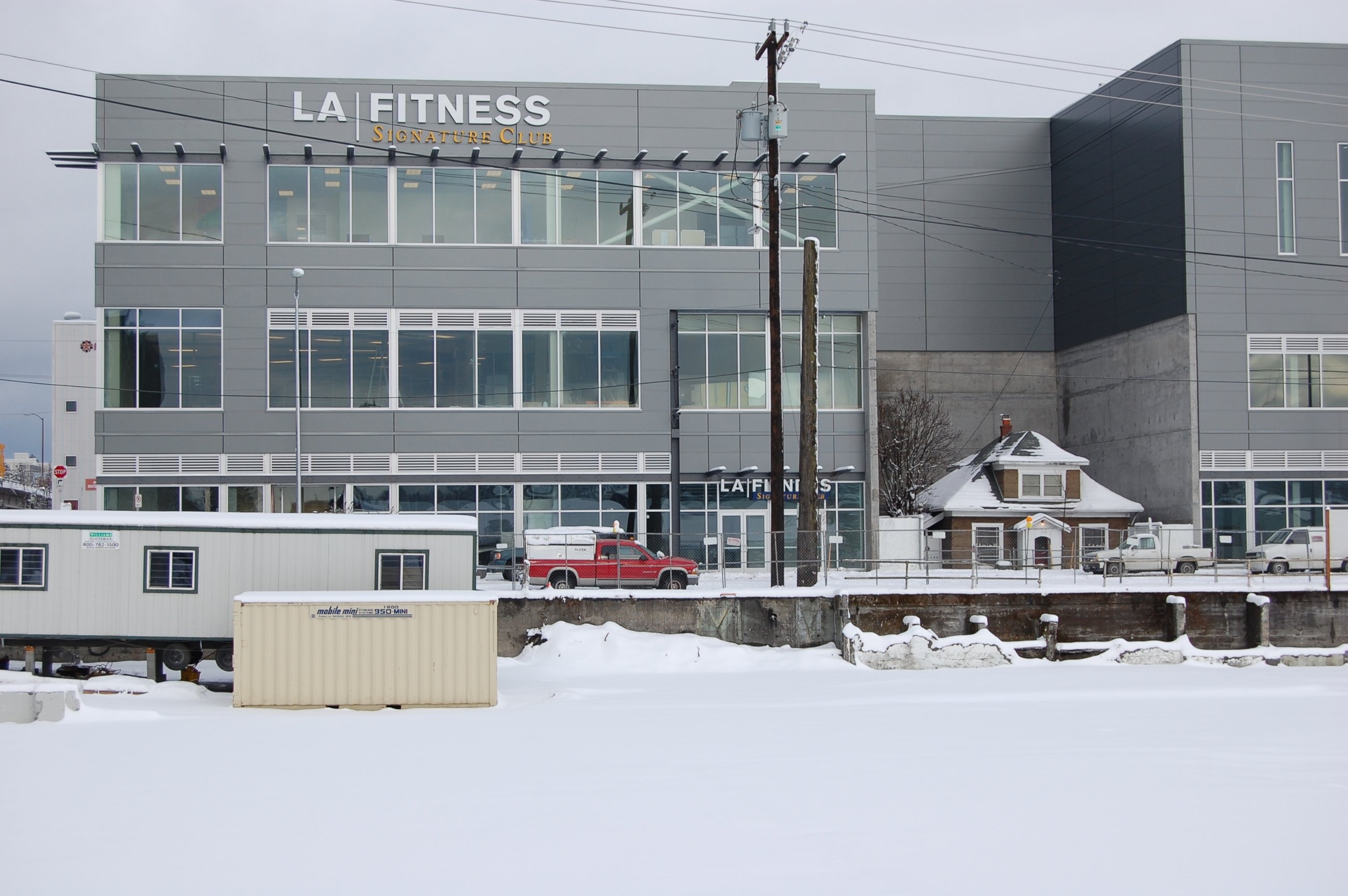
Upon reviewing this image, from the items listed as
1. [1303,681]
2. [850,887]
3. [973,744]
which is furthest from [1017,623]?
[850,887]

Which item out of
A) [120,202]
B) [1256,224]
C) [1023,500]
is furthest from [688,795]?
[1256,224]

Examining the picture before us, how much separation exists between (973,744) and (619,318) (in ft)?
90.0

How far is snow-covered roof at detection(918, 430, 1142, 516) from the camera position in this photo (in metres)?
48.1

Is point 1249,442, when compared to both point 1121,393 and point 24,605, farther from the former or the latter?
point 24,605

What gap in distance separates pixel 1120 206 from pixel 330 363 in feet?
119

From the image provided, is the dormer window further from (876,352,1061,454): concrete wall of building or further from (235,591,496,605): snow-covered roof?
(235,591,496,605): snow-covered roof

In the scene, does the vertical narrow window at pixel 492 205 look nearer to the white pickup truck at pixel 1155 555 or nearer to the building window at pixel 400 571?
the building window at pixel 400 571

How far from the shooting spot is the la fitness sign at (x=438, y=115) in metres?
39.4

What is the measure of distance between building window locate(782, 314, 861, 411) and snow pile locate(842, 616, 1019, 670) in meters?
17.6

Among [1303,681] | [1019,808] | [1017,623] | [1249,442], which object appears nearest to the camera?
[1019,808]

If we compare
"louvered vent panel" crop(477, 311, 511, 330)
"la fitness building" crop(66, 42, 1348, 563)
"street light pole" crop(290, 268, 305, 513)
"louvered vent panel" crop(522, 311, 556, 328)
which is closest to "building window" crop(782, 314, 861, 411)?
"la fitness building" crop(66, 42, 1348, 563)

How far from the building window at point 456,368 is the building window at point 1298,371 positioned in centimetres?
2960

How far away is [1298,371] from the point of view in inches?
1770

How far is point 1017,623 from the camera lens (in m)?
26.2
